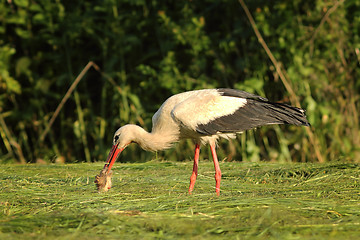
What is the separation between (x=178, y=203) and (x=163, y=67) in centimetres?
392

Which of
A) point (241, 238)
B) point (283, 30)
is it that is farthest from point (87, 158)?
point (241, 238)

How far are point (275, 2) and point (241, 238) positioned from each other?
4.91 metres

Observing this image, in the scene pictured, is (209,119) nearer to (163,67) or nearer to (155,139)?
(155,139)

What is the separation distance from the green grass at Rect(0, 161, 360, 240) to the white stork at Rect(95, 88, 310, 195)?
316 mm

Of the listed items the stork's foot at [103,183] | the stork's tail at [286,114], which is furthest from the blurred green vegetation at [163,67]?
the stork's foot at [103,183]

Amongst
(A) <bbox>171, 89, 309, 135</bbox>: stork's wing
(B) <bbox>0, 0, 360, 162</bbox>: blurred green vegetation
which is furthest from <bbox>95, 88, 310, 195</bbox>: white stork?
(B) <bbox>0, 0, 360, 162</bbox>: blurred green vegetation

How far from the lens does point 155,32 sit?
25.1 feet

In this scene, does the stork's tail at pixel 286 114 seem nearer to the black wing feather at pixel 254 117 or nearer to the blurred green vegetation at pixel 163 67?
the black wing feather at pixel 254 117

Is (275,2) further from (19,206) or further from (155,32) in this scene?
(19,206)

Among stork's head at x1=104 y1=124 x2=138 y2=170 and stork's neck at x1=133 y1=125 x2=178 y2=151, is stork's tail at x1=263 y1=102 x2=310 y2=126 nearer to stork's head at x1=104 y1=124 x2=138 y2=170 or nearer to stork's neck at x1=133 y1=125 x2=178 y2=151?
stork's neck at x1=133 y1=125 x2=178 y2=151

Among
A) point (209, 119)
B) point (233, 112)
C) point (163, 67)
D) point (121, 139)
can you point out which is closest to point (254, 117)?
point (233, 112)

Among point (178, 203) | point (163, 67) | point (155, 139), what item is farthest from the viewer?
point (163, 67)

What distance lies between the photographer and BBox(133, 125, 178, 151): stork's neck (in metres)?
4.77

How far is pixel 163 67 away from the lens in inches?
276
